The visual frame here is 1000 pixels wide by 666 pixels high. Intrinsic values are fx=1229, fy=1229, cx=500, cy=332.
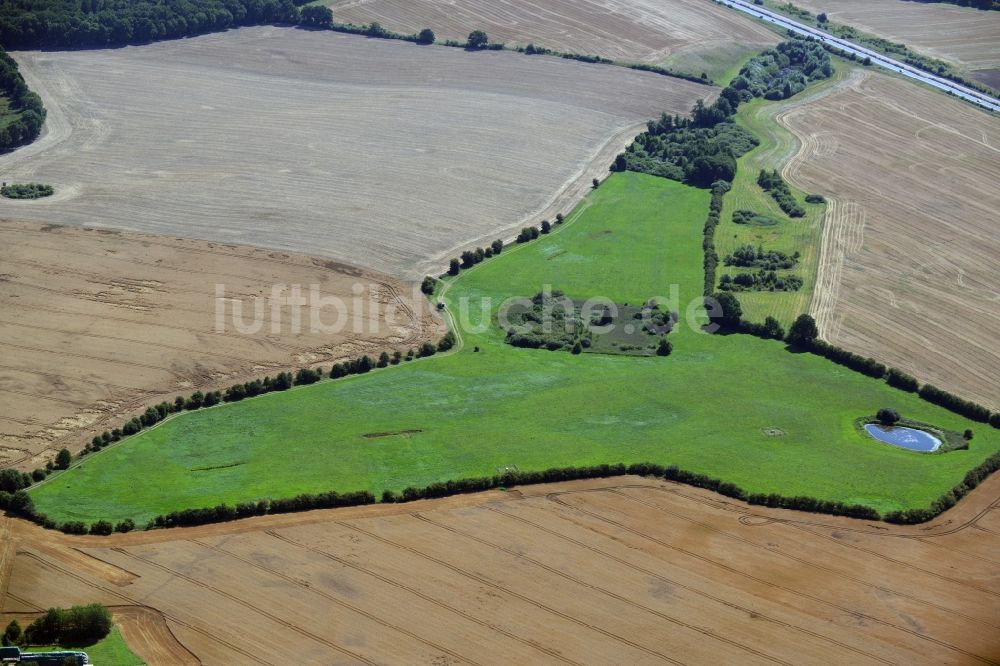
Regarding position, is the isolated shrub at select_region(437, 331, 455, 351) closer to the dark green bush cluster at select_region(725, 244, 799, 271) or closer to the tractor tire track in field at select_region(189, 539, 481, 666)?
A: the dark green bush cluster at select_region(725, 244, 799, 271)

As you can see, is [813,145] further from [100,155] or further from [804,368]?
[100,155]

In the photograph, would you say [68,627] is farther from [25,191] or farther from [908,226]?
[908,226]

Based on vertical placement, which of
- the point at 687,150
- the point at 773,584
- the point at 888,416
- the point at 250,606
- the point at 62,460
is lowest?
the point at 250,606

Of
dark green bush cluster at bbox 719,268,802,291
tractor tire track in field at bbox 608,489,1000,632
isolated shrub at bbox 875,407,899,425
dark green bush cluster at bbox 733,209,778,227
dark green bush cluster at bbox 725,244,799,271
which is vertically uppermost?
dark green bush cluster at bbox 733,209,778,227

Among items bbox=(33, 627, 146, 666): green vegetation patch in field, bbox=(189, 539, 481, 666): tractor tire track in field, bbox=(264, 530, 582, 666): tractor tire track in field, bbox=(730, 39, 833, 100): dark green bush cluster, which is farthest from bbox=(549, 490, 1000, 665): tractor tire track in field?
bbox=(730, 39, 833, 100): dark green bush cluster

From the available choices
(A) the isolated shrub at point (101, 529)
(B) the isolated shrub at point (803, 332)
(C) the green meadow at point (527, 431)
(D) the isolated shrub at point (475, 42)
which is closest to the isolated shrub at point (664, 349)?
(C) the green meadow at point (527, 431)

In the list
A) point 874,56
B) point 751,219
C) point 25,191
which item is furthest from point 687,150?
point 25,191

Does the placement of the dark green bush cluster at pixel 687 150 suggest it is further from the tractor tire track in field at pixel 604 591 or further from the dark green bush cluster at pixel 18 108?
the tractor tire track in field at pixel 604 591
